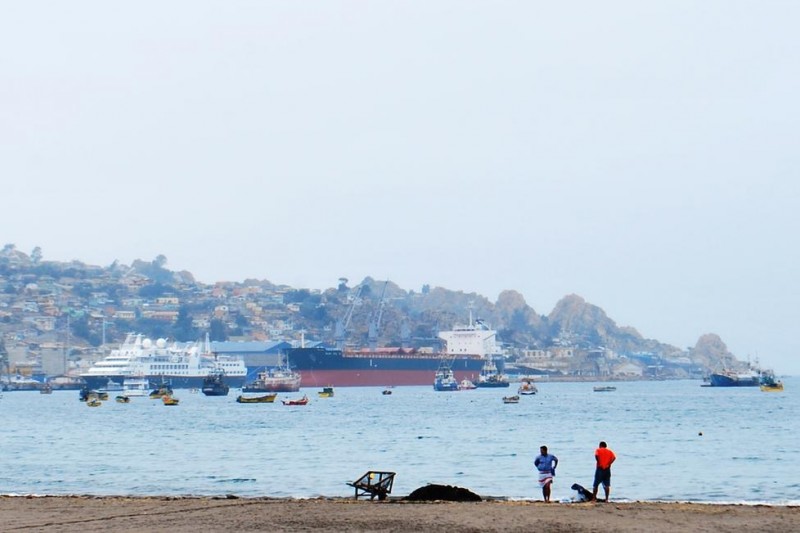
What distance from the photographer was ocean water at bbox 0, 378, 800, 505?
3350cm

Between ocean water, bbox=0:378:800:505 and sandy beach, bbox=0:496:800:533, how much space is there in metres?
6.99

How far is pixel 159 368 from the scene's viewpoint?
180 metres

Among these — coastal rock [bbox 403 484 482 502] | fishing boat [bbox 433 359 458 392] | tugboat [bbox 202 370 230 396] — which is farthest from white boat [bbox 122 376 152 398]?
coastal rock [bbox 403 484 482 502]

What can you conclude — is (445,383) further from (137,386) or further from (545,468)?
(545,468)

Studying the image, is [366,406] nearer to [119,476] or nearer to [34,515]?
[119,476]

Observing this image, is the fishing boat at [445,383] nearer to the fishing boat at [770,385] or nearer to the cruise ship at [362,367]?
the cruise ship at [362,367]

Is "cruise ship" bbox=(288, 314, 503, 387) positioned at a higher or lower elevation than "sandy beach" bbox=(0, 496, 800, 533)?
higher

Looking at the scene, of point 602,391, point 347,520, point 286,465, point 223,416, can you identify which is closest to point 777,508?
point 347,520

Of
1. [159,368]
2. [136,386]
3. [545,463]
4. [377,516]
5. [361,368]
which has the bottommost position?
[136,386]

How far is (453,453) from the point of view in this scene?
46344 mm

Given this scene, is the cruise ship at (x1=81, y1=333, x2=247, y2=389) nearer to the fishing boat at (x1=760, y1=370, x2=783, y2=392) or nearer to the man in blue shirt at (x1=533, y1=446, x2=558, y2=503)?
the fishing boat at (x1=760, y1=370, x2=783, y2=392)

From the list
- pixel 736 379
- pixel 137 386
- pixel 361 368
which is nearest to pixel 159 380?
pixel 137 386

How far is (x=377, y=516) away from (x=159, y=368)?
16468cm

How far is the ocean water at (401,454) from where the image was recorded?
110 ft
